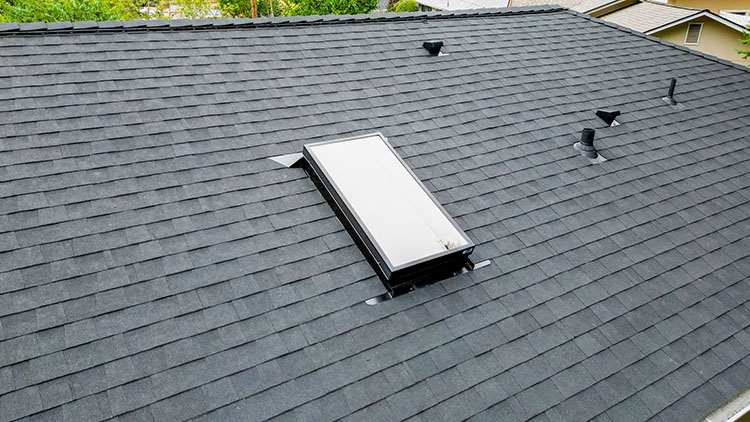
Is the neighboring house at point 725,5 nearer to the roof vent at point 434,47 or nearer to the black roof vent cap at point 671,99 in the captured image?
the black roof vent cap at point 671,99

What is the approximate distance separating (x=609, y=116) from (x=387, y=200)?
4424mm

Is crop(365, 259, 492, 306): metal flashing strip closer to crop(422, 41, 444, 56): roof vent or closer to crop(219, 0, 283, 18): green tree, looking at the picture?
crop(422, 41, 444, 56): roof vent

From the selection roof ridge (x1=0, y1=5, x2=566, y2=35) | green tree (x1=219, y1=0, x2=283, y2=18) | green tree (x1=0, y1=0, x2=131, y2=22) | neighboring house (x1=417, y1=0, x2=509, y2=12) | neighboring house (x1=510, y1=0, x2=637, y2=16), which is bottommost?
neighboring house (x1=417, y1=0, x2=509, y2=12)

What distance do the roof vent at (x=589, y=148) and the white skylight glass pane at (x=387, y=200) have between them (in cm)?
298

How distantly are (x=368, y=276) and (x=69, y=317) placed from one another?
8.10 ft

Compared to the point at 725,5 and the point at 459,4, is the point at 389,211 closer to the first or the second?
the point at 725,5

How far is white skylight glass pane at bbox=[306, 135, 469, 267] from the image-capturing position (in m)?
Result: 4.60

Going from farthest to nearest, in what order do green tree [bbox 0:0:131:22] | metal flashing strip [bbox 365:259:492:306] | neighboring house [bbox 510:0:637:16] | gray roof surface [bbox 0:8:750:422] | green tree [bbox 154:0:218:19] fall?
neighboring house [bbox 510:0:637:16]
green tree [bbox 154:0:218:19]
green tree [bbox 0:0:131:22]
metal flashing strip [bbox 365:259:492:306]
gray roof surface [bbox 0:8:750:422]

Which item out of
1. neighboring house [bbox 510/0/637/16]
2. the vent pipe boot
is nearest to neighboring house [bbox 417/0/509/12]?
neighboring house [bbox 510/0/637/16]

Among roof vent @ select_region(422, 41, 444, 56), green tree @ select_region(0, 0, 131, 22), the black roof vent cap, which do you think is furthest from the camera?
green tree @ select_region(0, 0, 131, 22)

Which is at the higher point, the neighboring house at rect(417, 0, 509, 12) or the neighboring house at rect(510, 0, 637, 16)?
the neighboring house at rect(510, 0, 637, 16)

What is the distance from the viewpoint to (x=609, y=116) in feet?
24.3

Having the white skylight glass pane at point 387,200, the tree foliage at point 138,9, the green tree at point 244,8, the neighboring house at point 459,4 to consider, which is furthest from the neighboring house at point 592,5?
the white skylight glass pane at point 387,200

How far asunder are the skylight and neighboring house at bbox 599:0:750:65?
18499 mm
